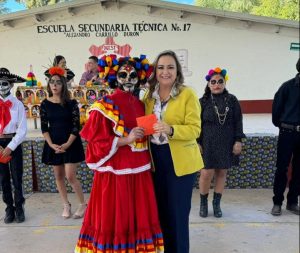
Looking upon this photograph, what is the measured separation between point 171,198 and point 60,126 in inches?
71.7

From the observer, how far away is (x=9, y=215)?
14.1 ft

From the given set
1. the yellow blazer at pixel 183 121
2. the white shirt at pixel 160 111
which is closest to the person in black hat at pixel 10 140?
the white shirt at pixel 160 111

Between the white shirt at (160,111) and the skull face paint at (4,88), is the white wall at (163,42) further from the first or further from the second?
the white shirt at (160,111)

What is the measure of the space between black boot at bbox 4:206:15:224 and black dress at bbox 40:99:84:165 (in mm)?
722

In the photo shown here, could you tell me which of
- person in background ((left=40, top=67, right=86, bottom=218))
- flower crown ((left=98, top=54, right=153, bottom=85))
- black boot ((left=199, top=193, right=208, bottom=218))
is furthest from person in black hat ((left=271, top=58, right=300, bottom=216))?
person in background ((left=40, top=67, right=86, bottom=218))

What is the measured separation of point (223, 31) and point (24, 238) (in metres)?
9.87

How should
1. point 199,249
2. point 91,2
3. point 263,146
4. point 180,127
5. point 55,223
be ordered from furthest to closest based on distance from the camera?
point 91,2
point 263,146
point 55,223
point 199,249
point 180,127

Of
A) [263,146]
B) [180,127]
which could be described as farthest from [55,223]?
[263,146]

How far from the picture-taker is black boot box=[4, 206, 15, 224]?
4.28 meters

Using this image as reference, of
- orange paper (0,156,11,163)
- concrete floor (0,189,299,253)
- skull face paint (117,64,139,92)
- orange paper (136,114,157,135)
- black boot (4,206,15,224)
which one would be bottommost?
concrete floor (0,189,299,253)

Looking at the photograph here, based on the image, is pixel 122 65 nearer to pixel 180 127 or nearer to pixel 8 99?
pixel 180 127

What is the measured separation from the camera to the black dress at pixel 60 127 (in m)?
4.11

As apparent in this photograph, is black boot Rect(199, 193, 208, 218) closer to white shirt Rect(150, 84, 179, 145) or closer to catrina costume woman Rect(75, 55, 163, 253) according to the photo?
catrina costume woman Rect(75, 55, 163, 253)

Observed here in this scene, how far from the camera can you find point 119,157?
9.17ft
